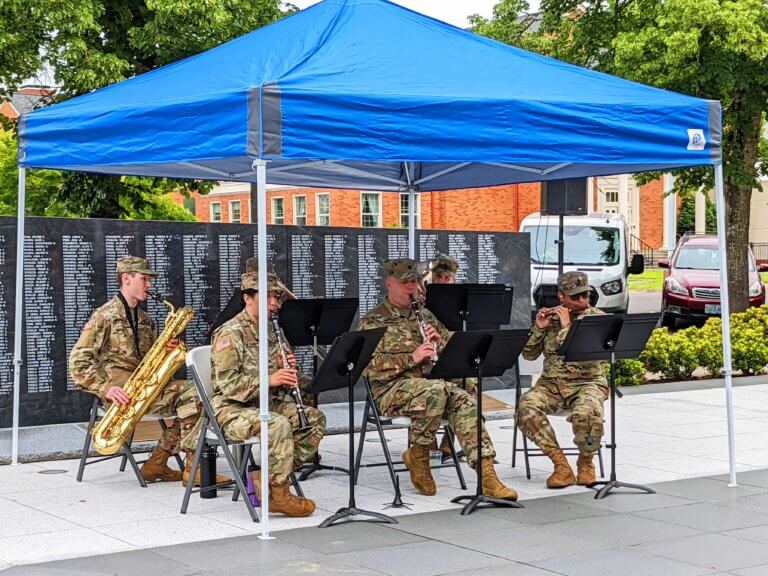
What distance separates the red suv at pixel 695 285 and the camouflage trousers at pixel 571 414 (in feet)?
46.3

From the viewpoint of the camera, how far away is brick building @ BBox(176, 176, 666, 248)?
47.5m

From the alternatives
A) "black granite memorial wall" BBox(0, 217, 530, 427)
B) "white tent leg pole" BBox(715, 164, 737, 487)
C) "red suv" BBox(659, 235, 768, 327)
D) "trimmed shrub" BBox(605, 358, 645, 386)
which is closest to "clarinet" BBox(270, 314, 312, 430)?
"white tent leg pole" BBox(715, 164, 737, 487)

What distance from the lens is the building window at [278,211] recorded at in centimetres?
5350

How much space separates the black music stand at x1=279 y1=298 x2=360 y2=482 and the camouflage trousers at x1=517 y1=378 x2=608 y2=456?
64.0 inches

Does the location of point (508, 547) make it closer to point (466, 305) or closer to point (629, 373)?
point (466, 305)

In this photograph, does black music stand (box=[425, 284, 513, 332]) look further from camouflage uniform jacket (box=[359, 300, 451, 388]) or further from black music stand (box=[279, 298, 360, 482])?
camouflage uniform jacket (box=[359, 300, 451, 388])

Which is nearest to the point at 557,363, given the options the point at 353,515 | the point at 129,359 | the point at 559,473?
the point at 559,473

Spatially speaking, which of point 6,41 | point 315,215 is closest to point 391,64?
point 6,41

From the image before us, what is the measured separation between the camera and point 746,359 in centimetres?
1714

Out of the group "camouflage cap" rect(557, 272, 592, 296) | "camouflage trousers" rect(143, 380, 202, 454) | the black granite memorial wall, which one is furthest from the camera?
the black granite memorial wall

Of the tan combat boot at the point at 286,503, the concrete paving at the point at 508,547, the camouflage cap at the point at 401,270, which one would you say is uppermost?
the camouflage cap at the point at 401,270

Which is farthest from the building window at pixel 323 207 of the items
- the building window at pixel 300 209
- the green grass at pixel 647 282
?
the green grass at pixel 647 282

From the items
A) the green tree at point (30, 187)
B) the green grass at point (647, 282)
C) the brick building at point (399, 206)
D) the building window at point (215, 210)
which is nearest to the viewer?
the green tree at point (30, 187)

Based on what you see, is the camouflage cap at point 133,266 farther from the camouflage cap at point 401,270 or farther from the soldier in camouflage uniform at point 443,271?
the soldier in camouflage uniform at point 443,271
